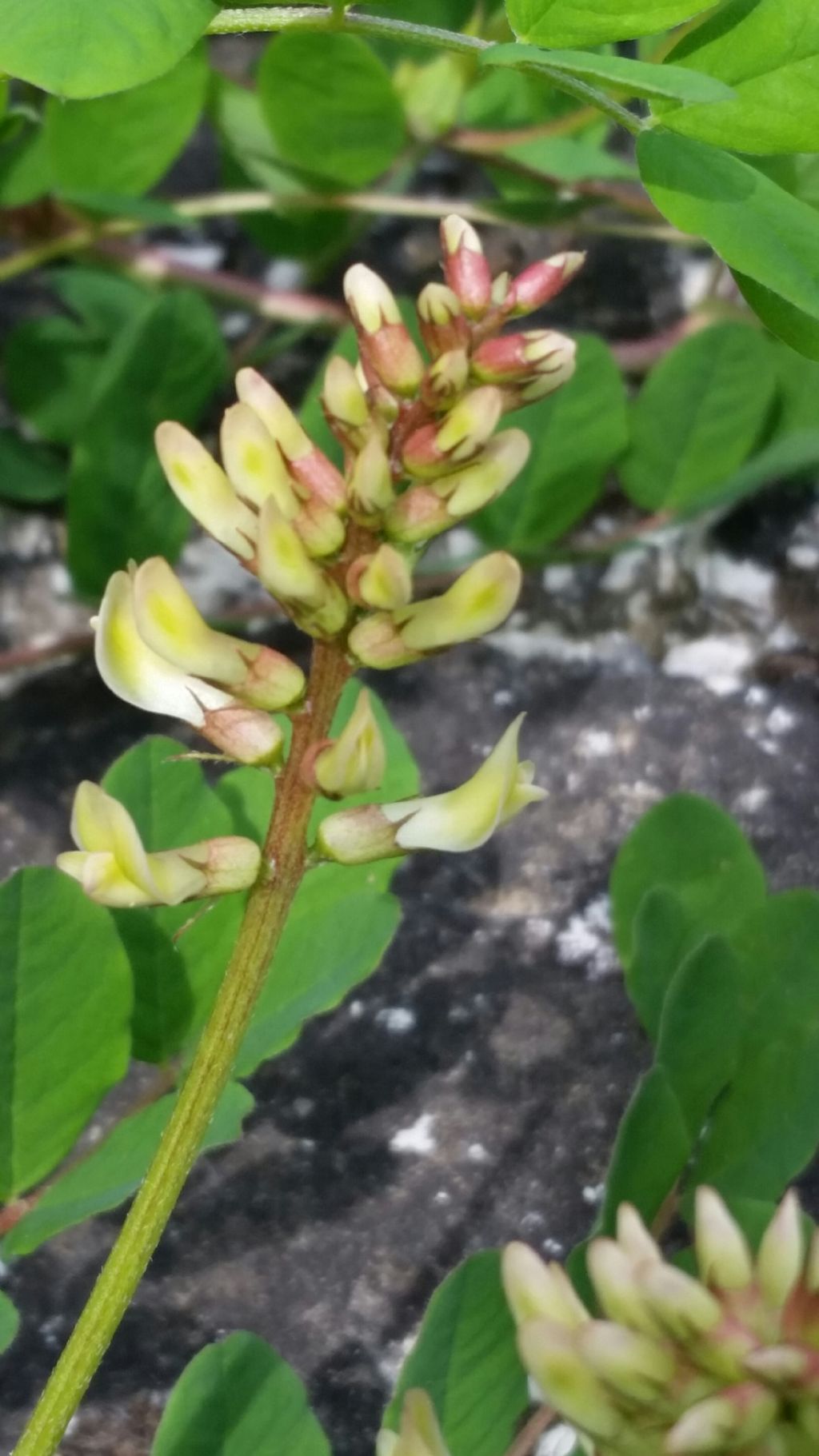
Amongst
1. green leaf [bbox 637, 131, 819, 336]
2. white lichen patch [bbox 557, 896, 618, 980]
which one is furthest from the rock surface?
green leaf [bbox 637, 131, 819, 336]

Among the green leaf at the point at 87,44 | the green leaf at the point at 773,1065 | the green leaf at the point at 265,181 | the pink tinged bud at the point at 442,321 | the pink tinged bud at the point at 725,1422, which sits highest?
the green leaf at the point at 87,44

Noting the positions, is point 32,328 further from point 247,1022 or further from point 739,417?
point 247,1022

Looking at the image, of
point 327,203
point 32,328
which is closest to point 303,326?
point 327,203

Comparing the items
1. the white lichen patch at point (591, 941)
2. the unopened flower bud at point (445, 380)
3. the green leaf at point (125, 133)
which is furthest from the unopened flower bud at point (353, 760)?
the green leaf at point (125, 133)

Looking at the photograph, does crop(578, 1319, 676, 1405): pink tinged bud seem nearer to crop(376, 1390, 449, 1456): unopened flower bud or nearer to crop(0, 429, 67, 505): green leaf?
crop(376, 1390, 449, 1456): unopened flower bud

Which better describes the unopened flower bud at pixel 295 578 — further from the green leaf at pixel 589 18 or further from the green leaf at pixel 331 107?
the green leaf at pixel 331 107

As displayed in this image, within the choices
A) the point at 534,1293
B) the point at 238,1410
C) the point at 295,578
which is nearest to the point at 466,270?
the point at 295,578

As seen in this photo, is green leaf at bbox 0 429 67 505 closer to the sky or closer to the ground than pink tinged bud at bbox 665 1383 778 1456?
closer to the ground
